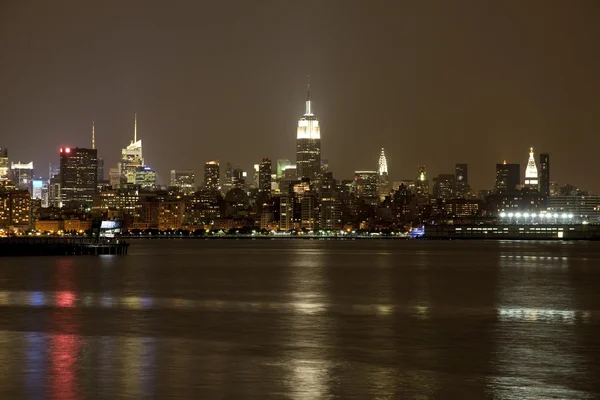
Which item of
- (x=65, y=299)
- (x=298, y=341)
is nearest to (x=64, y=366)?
(x=298, y=341)

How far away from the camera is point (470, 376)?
78.2 feet

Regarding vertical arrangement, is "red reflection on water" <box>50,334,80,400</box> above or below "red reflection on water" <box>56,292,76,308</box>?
below

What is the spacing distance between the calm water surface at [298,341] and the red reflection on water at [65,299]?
0.10 metres

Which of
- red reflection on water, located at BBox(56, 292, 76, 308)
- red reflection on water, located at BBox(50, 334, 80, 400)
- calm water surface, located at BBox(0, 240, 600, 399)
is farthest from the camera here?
red reflection on water, located at BBox(56, 292, 76, 308)

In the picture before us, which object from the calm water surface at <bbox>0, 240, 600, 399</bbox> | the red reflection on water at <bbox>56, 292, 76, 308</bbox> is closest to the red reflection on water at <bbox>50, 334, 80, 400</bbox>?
the calm water surface at <bbox>0, 240, 600, 399</bbox>

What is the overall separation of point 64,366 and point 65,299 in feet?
78.5

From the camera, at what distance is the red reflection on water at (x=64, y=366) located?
2142 cm

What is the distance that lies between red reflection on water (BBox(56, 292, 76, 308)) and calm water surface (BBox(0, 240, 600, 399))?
0.10m

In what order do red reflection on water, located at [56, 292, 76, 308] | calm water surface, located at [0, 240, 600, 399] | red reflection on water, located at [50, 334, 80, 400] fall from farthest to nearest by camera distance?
red reflection on water, located at [56, 292, 76, 308]
calm water surface, located at [0, 240, 600, 399]
red reflection on water, located at [50, 334, 80, 400]

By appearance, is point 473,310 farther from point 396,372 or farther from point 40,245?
point 40,245

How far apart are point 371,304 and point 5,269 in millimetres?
43109

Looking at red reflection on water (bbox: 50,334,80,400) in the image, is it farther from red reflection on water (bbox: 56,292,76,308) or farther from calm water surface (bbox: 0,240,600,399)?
red reflection on water (bbox: 56,292,76,308)

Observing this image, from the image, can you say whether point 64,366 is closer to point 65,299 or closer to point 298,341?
point 298,341

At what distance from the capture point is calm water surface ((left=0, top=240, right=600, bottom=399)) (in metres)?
22.3
